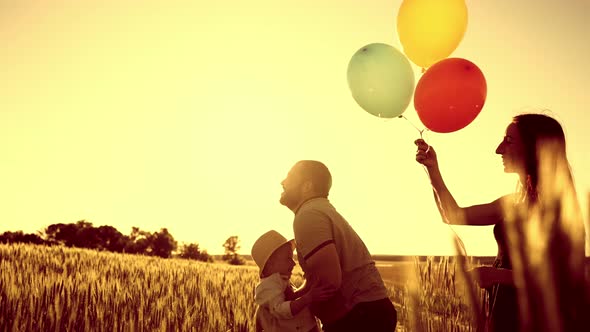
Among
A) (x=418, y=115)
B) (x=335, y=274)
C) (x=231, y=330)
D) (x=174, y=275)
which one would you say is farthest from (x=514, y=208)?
(x=174, y=275)

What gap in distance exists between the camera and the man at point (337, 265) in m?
2.56

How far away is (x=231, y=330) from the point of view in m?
5.42

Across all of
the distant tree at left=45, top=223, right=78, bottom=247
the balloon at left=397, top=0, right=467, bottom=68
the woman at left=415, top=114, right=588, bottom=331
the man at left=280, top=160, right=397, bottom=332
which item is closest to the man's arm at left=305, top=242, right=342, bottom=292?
the man at left=280, top=160, right=397, bottom=332

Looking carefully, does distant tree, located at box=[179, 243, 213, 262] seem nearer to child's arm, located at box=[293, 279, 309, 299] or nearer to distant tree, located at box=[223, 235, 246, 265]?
distant tree, located at box=[223, 235, 246, 265]

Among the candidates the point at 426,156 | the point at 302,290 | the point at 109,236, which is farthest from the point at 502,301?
the point at 109,236

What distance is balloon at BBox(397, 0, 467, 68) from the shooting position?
12.9 feet

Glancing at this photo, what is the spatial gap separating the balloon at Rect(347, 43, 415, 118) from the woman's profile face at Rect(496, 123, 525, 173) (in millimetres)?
1071

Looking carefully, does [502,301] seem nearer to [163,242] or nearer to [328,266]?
[328,266]

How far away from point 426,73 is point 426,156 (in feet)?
2.64

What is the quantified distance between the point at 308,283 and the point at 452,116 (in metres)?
1.60

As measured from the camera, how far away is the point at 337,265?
255 centimetres

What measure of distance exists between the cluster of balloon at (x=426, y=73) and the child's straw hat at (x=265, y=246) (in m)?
1.26

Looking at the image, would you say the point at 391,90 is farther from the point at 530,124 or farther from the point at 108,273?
the point at 108,273

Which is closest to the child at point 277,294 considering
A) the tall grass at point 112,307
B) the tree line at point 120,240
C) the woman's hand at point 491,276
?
the woman's hand at point 491,276
